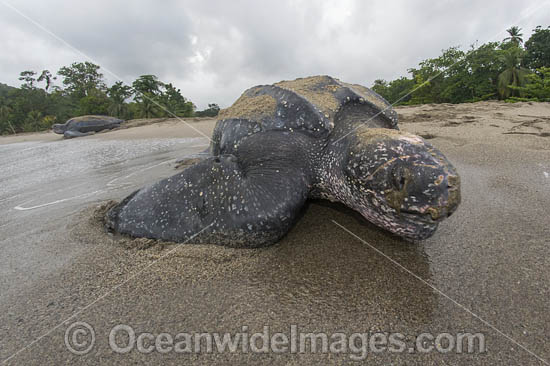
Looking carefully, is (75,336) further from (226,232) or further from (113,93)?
(113,93)

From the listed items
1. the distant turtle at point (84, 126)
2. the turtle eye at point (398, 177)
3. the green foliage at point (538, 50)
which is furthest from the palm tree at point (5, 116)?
the green foliage at point (538, 50)

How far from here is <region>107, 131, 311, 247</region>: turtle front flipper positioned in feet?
4.05

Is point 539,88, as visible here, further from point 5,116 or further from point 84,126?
point 5,116

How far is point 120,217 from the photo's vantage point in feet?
4.81

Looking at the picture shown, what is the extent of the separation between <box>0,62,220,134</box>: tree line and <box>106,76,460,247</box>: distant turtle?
24641mm

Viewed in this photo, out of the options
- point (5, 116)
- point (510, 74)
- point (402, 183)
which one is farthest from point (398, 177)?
point (5, 116)

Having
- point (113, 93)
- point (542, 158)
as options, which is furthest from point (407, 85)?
point (113, 93)

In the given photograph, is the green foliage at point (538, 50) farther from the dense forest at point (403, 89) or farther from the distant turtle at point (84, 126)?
the distant turtle at point (84, 126)

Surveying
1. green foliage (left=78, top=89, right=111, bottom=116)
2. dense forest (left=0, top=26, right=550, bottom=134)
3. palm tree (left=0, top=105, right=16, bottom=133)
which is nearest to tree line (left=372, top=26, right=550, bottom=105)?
dense forest (left=0, top=26, right=550, bottom=134)

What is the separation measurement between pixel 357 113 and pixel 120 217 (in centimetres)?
175

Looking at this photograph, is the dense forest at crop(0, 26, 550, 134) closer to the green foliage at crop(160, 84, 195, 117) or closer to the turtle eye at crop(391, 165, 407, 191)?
the green foliage at crop(160, 84, 195, 117)

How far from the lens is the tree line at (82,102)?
26.2m

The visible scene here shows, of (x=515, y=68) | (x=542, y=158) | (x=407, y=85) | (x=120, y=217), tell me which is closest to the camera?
(x=120, y=217)

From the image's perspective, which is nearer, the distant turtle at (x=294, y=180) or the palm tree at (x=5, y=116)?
the distant turtle at (x=294, y=180)
